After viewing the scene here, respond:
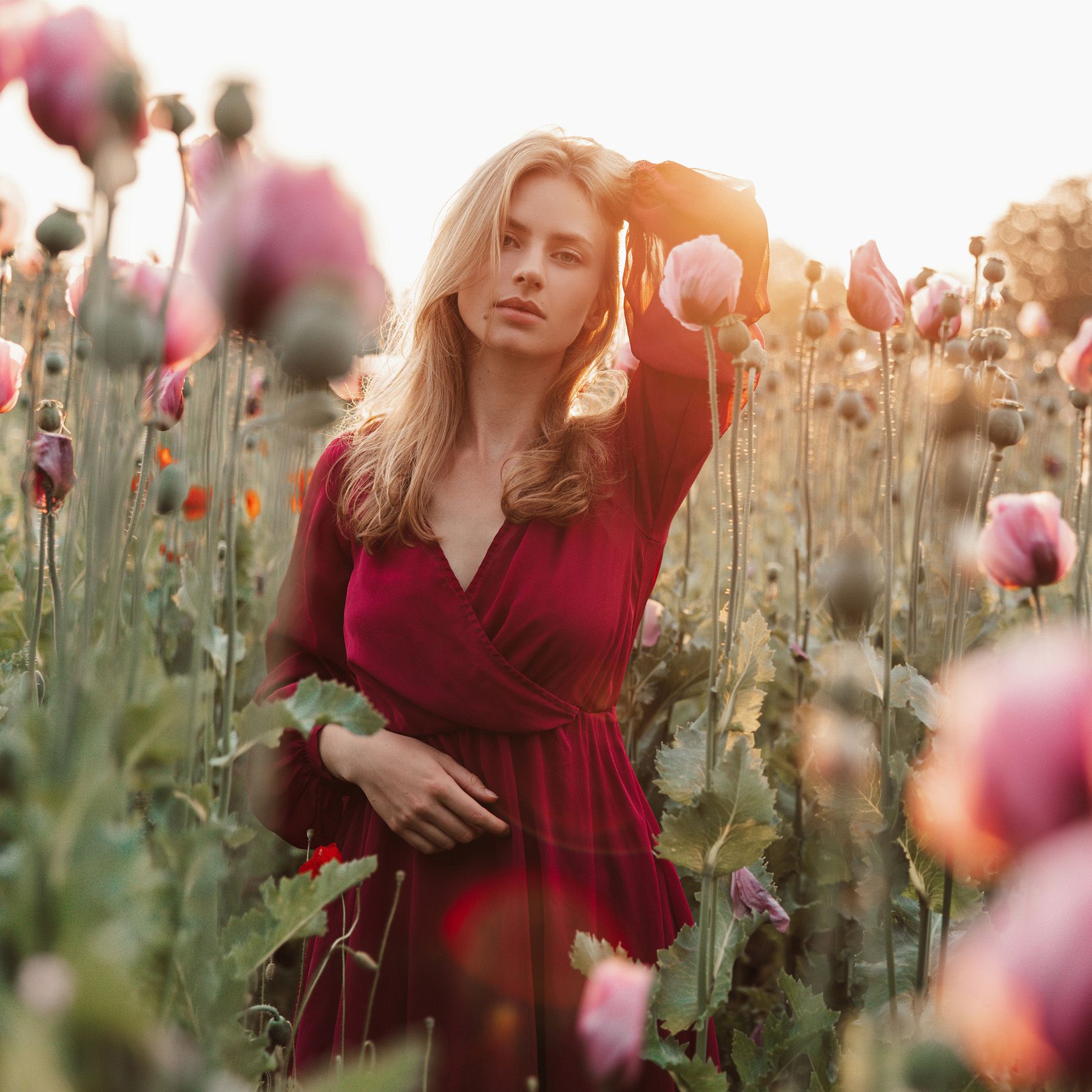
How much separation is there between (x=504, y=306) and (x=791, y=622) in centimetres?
143

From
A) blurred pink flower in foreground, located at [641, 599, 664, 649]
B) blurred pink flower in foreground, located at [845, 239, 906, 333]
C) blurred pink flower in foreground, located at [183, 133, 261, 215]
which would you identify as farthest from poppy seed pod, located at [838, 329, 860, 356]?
blurred pink flower in foreground, located at [183, 133, 261, 215]

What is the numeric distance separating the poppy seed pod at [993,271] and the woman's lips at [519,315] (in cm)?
66

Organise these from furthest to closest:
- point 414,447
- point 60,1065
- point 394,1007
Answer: point 414,447
point 394,1007
point 60,1065

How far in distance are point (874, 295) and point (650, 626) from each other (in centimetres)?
100

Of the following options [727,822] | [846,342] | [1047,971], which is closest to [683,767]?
[727,822]

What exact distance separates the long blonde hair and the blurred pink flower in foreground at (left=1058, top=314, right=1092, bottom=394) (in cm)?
63

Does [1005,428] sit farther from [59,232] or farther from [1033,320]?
[1033,320]

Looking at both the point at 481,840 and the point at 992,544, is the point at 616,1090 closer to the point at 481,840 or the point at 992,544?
the point at 992,544

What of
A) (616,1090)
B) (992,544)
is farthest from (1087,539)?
(616,1090)

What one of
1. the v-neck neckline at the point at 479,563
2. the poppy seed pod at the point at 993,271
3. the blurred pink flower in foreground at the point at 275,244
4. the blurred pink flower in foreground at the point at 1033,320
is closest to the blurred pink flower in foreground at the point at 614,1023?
the blurred pink flower in foreground at the point at 275,244

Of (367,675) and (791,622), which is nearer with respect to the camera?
(367,675)

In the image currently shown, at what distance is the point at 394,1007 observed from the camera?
127 cm

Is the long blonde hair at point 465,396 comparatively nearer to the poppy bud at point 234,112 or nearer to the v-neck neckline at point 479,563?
the v-neck neckline at point 479,563

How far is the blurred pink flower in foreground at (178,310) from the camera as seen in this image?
25.3 inches
